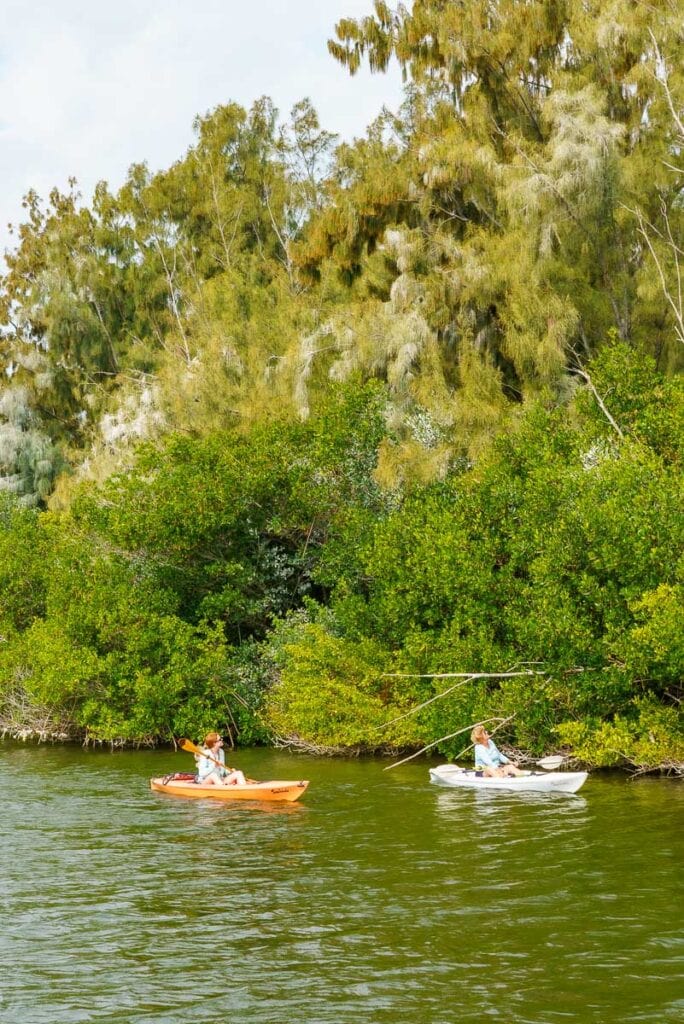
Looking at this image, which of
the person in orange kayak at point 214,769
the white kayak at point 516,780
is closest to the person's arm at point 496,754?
the white kayak at point 516,780

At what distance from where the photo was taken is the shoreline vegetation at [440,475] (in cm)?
2300

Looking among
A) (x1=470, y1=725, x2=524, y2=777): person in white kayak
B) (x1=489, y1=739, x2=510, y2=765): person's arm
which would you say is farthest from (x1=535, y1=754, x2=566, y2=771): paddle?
(x1=489, y1=739, x2=510, y2=765): person's arm

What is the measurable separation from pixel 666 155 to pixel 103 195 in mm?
33078

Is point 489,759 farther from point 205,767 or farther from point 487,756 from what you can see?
point 205,767

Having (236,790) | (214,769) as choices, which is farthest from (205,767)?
(236,790)

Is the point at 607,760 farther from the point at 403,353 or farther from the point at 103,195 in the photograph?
the point at 103,195

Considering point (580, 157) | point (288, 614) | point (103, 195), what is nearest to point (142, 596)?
point (288, 614)

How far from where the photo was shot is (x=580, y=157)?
27.6m

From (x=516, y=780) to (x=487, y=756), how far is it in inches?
31.8

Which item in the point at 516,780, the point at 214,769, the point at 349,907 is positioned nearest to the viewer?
the point at 349,907

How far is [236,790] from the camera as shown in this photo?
71.9 feet

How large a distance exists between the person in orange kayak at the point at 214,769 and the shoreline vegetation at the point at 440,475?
11.0 feet

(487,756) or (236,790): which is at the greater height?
(487,756)

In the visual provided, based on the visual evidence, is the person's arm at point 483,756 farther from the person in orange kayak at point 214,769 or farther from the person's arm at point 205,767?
the person's arm at point 205,767
